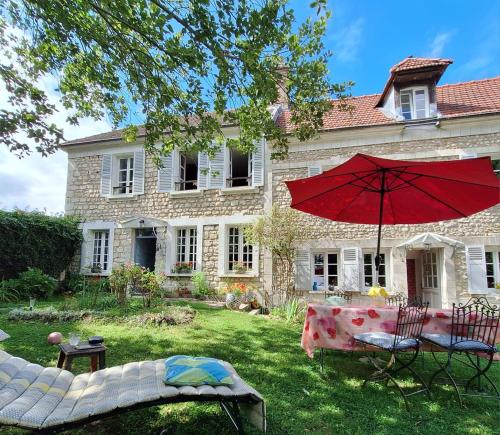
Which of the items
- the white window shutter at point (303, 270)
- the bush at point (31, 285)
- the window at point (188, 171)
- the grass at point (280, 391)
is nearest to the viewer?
the grass at point (280, 391)

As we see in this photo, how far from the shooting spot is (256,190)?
10.0 metres

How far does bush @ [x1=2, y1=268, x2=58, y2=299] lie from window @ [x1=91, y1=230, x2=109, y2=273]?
6.68ft

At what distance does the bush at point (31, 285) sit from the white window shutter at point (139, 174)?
381 centimetres

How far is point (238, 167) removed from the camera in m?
12.8

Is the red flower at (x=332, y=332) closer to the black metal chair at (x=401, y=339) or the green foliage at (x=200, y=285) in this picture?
the black metal chair at (x=401, y=339)

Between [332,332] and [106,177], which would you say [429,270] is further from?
[106,177]

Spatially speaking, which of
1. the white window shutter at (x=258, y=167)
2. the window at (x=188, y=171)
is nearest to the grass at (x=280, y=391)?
the white window shutter at (x=258, y=167)

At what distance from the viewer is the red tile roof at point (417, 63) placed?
29.0 ft

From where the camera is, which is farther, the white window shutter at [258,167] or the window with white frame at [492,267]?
the white window shutter at [258,167]

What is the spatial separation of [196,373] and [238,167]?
10955mm

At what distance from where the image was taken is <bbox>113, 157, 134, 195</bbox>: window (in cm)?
1174

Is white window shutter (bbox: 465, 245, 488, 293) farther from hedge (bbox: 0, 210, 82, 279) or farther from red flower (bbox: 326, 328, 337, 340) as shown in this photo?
hedge (bbox: 0, 210, 82, 279)

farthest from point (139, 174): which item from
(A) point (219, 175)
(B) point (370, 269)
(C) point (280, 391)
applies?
(C) point (280, 391)

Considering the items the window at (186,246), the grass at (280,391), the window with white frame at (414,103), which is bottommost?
the grass at (280,391)
